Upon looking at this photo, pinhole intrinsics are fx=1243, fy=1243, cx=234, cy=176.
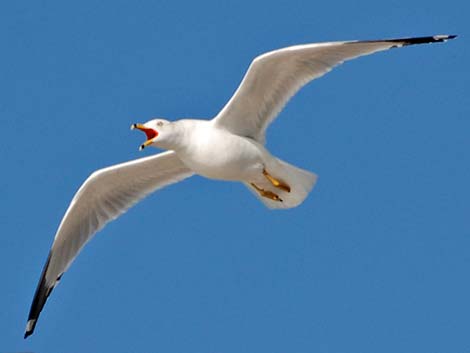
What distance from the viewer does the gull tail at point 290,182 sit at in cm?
1115

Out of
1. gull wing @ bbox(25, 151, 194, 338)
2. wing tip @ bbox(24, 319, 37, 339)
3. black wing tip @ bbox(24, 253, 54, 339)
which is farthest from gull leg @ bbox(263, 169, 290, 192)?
wing tip @ bbox(24, 319, 37, 339)

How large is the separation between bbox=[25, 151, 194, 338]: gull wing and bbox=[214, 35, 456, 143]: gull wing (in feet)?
3.40

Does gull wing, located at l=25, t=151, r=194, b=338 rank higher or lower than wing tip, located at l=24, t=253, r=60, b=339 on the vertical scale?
higher

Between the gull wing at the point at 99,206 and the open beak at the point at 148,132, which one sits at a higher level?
the open beak at the point at 148,132

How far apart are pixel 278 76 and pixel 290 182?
3.23 ft

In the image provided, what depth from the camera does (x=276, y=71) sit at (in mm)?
10898

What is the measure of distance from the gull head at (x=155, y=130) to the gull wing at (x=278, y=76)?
47 cm

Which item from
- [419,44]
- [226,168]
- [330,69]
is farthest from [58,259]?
[419,44]

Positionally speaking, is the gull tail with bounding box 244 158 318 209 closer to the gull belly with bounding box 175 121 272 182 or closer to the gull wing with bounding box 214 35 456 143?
the gull belly with bounding box 175 121 272 182

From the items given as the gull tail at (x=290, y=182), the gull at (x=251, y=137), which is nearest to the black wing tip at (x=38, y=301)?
the gull at (x=251, y=137)

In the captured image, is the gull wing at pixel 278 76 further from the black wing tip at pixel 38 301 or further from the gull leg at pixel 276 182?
the black wing tip at pixel 38 301

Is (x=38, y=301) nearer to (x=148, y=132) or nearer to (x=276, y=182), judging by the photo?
(x=148, y=132)

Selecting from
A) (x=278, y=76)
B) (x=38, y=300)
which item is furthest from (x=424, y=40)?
(x=38, y=300)

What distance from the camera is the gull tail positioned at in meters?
11.1
